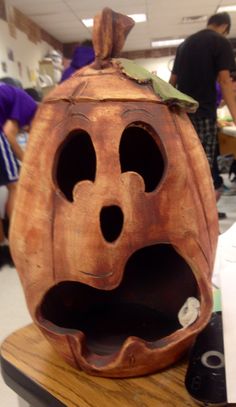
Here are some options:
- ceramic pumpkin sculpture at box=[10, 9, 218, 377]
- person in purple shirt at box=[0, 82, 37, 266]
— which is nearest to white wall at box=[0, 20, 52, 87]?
person in purple shirt at box=[0, 82, 37, 266]

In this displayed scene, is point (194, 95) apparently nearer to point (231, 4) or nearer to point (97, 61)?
point (97, 61)

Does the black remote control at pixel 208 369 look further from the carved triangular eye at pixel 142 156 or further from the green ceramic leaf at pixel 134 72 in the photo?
the green ceramic leaf at pixel 134 72

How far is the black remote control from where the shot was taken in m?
0.47

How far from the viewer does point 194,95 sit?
205 centimetres

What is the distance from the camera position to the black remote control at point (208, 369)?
0.47m

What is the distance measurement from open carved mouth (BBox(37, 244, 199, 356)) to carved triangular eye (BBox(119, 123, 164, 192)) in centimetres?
12

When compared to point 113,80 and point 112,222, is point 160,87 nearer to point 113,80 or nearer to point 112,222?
point 113,80

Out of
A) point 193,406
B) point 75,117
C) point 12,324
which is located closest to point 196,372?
point 193,406

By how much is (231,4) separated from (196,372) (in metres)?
5.51

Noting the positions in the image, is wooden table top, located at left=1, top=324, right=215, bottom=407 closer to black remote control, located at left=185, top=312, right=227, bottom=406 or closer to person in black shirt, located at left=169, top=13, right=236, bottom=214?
black remote control, located at left=185, top=312, right=227, bottom=406

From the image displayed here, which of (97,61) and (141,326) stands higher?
(97,61)

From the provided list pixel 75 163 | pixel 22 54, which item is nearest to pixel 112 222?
pixel 75 163

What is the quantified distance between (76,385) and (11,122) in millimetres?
1593

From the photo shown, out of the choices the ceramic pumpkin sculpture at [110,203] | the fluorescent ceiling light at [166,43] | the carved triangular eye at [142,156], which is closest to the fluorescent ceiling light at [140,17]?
the fluorescent ceiling light at [166,43]
